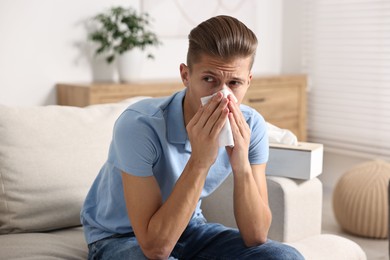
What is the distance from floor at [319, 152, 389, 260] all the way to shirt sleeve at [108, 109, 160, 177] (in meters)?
1.82

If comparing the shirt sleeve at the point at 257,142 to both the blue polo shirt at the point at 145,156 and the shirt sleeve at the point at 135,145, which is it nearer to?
the blue polo shirt at the point at 145,156

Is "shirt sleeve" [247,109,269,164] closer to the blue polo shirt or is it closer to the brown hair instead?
the blue polo shirt

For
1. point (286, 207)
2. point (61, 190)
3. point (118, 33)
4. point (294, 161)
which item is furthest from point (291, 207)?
point (118, 33)

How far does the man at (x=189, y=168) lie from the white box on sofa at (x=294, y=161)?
282mm

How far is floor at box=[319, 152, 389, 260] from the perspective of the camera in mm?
3036

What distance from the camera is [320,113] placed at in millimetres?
4301

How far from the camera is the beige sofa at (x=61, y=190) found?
1.85 meters

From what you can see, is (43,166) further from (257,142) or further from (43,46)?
(43,46)

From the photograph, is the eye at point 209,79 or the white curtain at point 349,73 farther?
the white curtain at point 349,73

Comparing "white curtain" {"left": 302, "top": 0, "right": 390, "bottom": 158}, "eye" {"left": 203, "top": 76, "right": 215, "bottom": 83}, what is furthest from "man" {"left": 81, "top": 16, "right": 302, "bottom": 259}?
"white curtain" {"left": 302, "top": 0, "right": 390, "bottom": 158}

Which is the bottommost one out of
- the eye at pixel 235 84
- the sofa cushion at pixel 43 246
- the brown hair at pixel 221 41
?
the sofa cushion at pixel 43 246

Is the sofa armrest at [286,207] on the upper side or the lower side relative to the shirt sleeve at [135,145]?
lower

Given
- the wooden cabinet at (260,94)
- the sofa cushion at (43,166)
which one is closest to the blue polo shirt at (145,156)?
the sofa cushion at (43,166)

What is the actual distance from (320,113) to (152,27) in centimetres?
143
